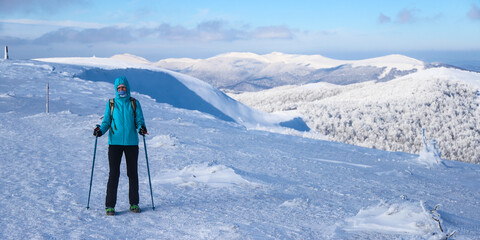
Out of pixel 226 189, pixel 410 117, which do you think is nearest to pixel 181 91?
pixel 226 189

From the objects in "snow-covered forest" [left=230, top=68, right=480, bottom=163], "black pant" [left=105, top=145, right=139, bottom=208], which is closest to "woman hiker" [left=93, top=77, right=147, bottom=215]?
"black pant" [left=105, top=145, right=139, bottom=208]

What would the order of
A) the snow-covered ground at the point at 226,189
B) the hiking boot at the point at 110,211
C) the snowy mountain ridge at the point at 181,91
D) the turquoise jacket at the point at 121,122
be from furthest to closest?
the snowy mountain ridge at the point at 181,91 < the turquoise jacket at the point at 121,122 < the hiking boot at the point at 110,211 < the snow-covered ground at the point at 226,189

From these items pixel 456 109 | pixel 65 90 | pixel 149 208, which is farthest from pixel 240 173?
pixel 456 109

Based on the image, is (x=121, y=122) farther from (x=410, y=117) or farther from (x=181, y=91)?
(x=410, y=117)

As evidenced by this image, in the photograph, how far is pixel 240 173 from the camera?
7.97 m

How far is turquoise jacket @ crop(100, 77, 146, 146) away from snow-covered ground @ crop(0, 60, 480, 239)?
96 cm

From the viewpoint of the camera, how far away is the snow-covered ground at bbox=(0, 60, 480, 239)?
4.80 meters

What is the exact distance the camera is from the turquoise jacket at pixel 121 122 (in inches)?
202

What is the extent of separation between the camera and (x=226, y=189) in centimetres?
687

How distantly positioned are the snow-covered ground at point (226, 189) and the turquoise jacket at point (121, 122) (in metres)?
0.96

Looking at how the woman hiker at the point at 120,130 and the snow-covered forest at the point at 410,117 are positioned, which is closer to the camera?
the woman hiker at the point at 120,130

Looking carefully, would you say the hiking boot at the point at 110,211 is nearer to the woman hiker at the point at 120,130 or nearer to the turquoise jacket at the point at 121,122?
the woman hiker at the point at 120,130

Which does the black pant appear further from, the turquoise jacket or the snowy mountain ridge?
the snowy mountain ridge

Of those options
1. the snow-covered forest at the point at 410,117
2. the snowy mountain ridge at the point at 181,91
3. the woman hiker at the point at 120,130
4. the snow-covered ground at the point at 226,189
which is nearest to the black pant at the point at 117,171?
the woman hiker at the point at 120,130
